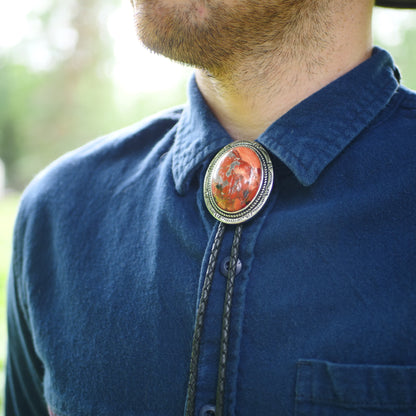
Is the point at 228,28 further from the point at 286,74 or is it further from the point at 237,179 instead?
the point at 237,179

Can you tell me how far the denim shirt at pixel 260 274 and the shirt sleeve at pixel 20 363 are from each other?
9cm

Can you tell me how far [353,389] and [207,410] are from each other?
0.94 ft

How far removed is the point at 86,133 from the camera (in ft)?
52.7

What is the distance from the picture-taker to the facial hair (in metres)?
1.07

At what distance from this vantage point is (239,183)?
1.02m

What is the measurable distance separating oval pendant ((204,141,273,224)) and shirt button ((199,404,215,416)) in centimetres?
38

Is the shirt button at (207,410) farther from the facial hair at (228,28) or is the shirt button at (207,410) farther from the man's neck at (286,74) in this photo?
the facial hair at (228,28)

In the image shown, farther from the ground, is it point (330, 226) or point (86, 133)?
point (330, 226)

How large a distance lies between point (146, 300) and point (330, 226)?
0.45 metres

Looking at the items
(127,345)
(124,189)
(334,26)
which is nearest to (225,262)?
(127,345)

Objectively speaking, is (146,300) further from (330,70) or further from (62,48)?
(62,48)

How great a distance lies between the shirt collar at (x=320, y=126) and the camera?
1.01 metres

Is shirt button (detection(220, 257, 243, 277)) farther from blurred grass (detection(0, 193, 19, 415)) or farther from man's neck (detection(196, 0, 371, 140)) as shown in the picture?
blurred grass (detection(0, 193, 19, 415))

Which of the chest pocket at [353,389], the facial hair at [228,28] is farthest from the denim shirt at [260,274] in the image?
the facial hair at [228,28]
